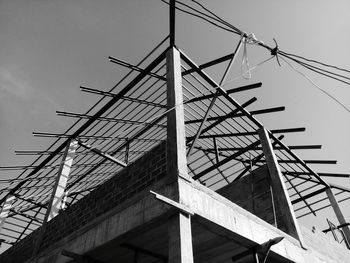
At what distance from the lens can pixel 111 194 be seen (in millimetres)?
6031

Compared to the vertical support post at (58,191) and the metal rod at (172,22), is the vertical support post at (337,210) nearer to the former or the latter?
the metal rod at (172,22)

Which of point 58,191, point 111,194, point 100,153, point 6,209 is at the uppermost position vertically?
point 100,153

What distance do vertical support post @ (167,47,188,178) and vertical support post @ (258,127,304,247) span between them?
3377 mm

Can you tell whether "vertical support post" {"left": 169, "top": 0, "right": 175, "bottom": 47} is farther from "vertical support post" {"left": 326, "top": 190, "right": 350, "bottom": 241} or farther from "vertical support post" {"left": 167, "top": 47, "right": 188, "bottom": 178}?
"vertical support post" {"left": 326, "top": 190, "right": 350, "bottom": 241}

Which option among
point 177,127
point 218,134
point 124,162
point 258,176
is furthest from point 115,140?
point 177,127

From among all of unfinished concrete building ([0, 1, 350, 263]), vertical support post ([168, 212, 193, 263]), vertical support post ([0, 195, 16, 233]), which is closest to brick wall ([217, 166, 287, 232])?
unfinished concrete building ([0, 1, 350, 263])

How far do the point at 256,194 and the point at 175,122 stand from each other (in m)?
5.02

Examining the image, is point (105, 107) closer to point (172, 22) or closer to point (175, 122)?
point (172, 22)

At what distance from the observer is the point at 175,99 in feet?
18.7

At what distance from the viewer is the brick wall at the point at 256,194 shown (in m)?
8.51

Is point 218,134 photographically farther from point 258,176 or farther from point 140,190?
point 140,190

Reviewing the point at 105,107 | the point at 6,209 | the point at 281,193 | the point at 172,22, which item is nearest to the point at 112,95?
the point at 105,107

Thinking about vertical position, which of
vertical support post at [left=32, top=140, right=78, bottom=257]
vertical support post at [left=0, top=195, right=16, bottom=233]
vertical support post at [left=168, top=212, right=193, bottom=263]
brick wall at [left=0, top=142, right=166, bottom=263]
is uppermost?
vertical support post at [left=0, top=195, right=16, bottom=233]

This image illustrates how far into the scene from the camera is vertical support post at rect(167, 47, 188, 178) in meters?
4.72
